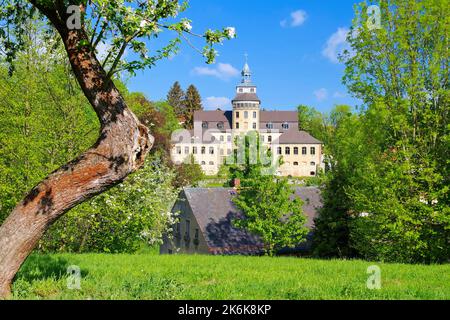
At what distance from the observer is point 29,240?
20.5 feet

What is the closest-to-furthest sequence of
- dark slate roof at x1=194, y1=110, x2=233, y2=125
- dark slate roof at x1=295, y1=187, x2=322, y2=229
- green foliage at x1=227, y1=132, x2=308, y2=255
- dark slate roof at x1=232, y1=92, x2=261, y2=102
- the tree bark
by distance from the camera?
1. the tree bark
2. green foliage at x1=227, y1=132, x2=308, y2=255
3. dark slate roof at x1=295, y1=187, x2=322, y2=229
4. dark slate roof at x1=232, y1=92, x2=261, y2=102
5. dark slate roof at x1=194, y1=110, x2=233, y2=125

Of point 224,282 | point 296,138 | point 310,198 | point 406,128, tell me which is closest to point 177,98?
point 296,138

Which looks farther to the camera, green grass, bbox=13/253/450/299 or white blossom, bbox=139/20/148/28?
green grass, bbox=13/253/450/299

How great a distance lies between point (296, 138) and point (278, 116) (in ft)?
37.3

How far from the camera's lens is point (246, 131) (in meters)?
109

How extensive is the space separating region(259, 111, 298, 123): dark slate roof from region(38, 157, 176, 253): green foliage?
9638cm

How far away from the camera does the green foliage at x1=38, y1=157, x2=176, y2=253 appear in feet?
65.0

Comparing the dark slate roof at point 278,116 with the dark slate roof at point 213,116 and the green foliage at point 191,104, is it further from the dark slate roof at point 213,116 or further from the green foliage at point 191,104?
the green foliage at point 191,104

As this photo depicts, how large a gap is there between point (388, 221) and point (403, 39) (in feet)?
22.0

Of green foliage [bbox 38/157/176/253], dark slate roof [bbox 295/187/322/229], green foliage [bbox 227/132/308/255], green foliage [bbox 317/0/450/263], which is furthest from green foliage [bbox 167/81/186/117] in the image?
green foliage [bbox 317/0/450/263]

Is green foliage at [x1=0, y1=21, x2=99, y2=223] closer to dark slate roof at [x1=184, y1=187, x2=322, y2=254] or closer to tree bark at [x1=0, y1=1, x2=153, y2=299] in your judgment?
tree bark at [x1=0, y1=1, x2=153, y2=299]

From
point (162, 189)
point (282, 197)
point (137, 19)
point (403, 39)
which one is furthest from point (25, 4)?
point (282, 197)

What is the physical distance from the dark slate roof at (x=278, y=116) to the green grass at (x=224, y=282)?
107550 millimetres

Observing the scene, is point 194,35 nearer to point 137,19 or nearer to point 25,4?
point 137,19
